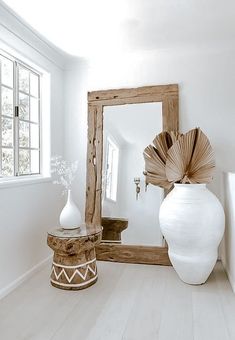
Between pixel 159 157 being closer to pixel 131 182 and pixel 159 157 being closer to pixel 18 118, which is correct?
pixel 131 182

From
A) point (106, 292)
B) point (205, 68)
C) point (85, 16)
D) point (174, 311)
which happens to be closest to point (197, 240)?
point (174, 311)

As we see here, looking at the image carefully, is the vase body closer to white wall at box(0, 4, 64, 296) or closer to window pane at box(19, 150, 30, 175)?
white wall at box(0, 4, 64, 296)

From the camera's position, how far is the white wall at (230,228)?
2.34 meters

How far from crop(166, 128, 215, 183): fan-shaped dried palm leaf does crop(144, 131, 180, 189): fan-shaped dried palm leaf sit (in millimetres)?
214

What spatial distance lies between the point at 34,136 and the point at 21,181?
721mm

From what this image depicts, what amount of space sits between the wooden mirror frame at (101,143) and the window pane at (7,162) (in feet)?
3.18

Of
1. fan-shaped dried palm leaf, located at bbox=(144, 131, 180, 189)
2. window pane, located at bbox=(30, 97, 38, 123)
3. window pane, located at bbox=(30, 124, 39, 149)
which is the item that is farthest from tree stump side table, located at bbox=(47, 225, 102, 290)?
window pane, located at bbox=(30, 97, 38, 123)

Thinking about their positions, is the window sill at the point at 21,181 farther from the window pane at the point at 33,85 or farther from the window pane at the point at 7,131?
the window pane at the point at 33,85

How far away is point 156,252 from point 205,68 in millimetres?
2130

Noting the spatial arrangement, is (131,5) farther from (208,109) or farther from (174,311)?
(174,311)

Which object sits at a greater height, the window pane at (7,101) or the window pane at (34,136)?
the window pane at (7,101)

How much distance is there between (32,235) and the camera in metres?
2.67

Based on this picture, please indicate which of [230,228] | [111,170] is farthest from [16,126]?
[230,228]

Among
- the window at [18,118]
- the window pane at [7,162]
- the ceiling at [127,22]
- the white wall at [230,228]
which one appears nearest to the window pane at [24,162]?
the window at [18,118]
